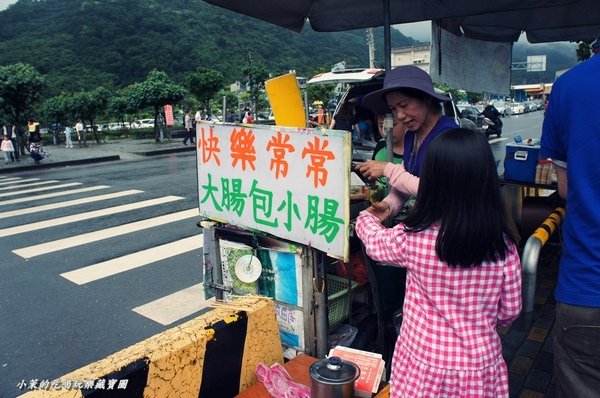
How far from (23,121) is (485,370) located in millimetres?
20037

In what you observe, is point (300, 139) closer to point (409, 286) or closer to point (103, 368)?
point (409, 286)

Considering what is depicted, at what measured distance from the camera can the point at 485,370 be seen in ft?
4.98

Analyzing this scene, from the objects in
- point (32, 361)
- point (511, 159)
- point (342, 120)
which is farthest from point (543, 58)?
point (32, 361)

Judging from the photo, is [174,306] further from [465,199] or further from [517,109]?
[517,109]

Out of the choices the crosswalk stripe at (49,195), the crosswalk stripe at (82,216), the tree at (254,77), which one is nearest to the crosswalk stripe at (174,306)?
the crosswalk stripe at (82,216)

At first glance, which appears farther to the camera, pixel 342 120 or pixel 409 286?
pixel 342 120

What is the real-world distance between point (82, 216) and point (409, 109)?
23.8 ft

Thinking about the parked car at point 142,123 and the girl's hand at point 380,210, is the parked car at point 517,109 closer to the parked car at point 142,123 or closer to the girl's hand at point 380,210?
the parked car at point 142,123

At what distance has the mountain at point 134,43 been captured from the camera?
49.4 metres

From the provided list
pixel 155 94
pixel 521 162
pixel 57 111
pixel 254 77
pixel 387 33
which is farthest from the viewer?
pixel 254 77

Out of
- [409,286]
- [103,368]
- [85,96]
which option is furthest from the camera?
[85,96]

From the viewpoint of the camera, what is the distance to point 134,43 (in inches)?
2283

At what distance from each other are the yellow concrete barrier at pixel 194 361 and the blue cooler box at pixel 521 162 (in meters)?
2.40

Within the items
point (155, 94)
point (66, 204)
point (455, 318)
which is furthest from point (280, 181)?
point (155, 94)
